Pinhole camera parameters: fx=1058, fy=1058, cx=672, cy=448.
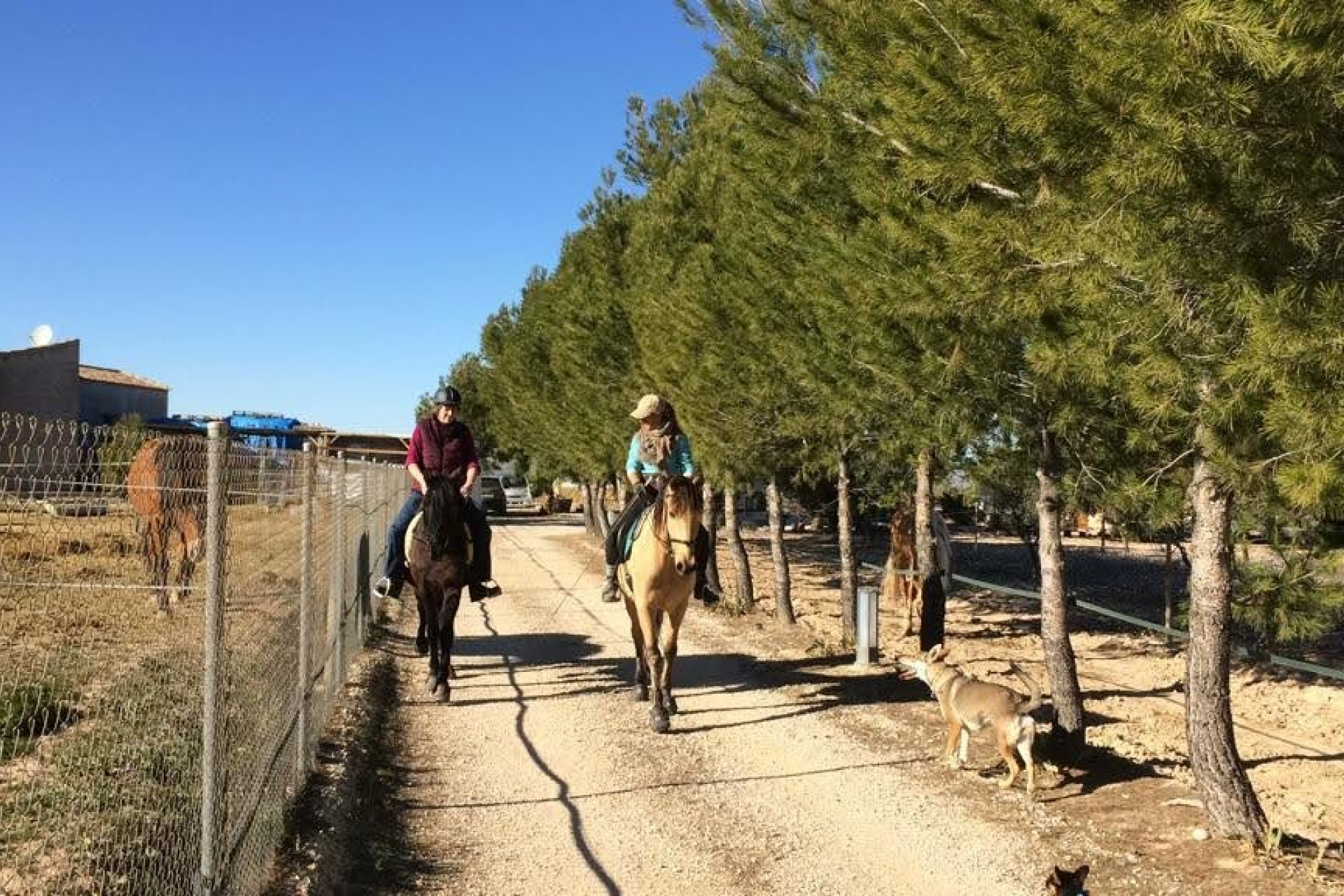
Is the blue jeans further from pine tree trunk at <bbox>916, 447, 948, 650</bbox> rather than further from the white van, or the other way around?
the white van

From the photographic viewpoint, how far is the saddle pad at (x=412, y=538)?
32.1 ft

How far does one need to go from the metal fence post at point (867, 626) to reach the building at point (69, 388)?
26.4m

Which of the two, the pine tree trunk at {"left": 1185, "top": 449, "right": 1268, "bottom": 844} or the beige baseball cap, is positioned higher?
the beige baseball cap

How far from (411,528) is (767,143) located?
4940 millimetres

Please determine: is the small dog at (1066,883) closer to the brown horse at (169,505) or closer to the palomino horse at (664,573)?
the brown horse at (169,505)

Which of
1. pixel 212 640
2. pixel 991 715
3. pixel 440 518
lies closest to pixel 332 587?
pixel 440 518

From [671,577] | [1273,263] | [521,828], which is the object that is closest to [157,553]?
[521,828]

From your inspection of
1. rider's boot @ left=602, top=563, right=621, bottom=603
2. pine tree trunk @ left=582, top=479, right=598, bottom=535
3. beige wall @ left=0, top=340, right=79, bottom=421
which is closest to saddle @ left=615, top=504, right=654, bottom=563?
rider's boot @ left=602, top=563, right=621, bottom=603

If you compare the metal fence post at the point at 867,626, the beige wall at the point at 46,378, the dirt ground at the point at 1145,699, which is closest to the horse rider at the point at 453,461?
the metal fence post at the point at 867,626

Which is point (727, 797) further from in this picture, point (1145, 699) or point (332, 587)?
point (1145, 699)

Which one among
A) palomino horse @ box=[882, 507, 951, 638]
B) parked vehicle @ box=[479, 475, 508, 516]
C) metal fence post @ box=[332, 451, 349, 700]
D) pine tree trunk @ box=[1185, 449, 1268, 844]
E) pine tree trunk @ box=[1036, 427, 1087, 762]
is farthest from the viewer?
parked vehicle @ box=[479, 475, 508, 516]

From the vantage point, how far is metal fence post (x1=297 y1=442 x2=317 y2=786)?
6281 millimetres

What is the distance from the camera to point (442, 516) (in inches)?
370

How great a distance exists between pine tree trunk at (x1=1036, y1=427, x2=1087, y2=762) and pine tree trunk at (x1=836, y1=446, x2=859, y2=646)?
4671mm
